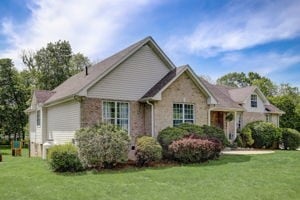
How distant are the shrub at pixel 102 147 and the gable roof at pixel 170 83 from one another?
3451 mm

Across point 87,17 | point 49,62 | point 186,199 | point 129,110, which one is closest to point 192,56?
point 129,110

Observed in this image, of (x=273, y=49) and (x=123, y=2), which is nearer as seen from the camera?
(x=123, y=2)

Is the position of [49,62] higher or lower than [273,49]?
higher

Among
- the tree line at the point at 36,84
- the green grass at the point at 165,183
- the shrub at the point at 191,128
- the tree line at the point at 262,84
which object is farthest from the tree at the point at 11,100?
the tree line at the point at 262,84

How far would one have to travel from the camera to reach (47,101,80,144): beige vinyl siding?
1646 centimetres

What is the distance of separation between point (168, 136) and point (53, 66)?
98.9 feet

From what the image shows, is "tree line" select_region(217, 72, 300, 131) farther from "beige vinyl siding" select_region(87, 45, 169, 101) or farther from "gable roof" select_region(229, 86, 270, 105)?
"beige vinyl siding" select_region(87, 45, 169, 101)

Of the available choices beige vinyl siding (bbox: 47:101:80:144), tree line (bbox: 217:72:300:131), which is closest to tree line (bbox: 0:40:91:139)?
beige vinyl siding (bbox: 47:101:80:144)

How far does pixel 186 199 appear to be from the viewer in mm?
8633

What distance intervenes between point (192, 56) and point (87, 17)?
10.1 m

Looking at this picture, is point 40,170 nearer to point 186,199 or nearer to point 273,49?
point 186,199

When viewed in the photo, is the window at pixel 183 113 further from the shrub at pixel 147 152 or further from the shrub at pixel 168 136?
the shrub at pixel 147 152

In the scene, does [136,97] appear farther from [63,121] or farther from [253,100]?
[253,100]

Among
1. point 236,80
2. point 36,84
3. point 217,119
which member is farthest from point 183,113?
point 236,80
